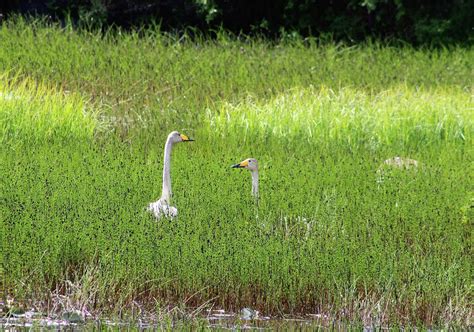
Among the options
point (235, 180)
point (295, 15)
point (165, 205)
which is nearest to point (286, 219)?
point (165, 205)

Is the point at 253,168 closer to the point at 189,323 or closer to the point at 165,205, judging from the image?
the point at 165,205

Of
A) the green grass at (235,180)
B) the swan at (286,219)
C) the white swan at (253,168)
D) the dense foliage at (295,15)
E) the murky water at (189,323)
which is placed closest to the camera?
the murky water at (189,323)

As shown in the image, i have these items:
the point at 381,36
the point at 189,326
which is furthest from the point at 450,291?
the point at 381,36

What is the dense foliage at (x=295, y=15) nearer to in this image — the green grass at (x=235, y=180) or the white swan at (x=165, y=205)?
the green grass at (x=235, y=180)

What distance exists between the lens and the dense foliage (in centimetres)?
2452

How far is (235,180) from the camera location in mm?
12188

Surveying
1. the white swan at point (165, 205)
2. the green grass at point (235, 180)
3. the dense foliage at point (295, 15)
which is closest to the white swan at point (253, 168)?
the green grass at point (235, 180)

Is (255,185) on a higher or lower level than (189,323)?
higher

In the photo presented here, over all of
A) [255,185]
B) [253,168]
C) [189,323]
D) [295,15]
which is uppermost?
[295,15]

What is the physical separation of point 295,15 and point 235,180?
14227mm

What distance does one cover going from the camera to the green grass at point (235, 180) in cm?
893

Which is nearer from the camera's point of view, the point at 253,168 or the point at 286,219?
the point at 286,219

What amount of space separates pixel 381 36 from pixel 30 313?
18390mm

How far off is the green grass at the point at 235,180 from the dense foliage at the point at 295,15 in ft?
10.1
